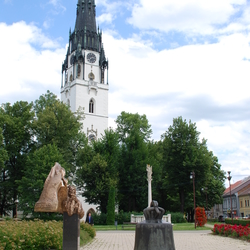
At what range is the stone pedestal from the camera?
1002cm

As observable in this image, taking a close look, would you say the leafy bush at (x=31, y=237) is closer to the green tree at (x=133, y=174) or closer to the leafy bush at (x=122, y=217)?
the leafy bush at (x=122, y=217)

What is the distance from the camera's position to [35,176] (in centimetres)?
3281

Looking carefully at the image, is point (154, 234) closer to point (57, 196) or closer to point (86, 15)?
point (57, 196)

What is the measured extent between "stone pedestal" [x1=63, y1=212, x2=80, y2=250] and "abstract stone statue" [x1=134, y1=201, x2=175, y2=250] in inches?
101

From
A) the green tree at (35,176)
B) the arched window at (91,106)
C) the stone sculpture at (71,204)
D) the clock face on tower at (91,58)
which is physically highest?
the clock face on tower at (91,58)

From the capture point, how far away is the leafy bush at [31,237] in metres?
11.4

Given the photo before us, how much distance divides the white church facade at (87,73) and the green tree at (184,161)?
57.0 feet

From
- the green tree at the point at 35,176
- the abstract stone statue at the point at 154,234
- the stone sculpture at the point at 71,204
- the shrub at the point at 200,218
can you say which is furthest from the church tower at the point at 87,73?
the abstract stone statue at the point at 154,234

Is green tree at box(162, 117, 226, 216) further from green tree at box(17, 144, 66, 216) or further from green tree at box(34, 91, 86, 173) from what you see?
green tree at box(17, 144, 66, 216)

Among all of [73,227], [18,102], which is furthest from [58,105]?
[73,227]

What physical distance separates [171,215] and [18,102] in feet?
69.5

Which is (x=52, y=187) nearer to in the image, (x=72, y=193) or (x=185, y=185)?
(x=72, y=193)

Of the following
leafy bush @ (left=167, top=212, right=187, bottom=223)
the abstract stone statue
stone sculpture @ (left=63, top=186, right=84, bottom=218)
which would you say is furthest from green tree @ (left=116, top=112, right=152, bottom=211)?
the abstract stone statue

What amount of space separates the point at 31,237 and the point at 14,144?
26400 millimetres
